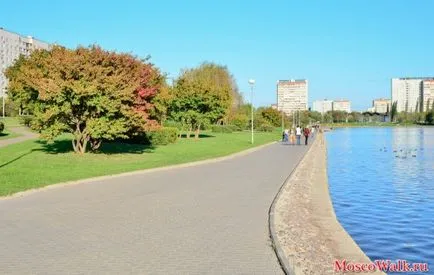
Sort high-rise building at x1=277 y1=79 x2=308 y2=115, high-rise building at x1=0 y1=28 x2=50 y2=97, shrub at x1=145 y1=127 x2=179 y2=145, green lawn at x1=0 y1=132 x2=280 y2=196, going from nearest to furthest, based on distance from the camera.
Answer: green lawn at x1=0 y1=132 x2=280 y2=196
shrub at x1=145 y1=127 x2=179 y2=145
high-rise building at x1=0 y1=28 x2=50 y2=97
high-rise building at x1=277 y1=79 x2=308 y2=115

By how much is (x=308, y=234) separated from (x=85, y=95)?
16.0 m

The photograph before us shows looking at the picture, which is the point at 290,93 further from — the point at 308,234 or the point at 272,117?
the point at 308,234

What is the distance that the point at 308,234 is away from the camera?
884 cm

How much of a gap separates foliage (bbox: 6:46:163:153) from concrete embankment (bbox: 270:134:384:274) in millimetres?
11250

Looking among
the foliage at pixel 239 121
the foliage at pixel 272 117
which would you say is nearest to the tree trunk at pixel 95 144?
the foliage at pixel 239 121

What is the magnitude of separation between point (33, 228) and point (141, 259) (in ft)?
9.93

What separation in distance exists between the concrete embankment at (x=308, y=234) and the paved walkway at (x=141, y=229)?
0.26m

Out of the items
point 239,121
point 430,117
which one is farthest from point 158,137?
point 430,117

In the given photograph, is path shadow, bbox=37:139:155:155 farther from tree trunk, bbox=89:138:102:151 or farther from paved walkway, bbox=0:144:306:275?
paved walkway, bbox=0:144:306:275

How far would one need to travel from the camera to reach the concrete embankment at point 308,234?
23.0 feet

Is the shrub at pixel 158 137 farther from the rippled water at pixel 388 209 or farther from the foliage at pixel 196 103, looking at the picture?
the rippled water at pixel 388 209

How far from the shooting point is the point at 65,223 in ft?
31.5

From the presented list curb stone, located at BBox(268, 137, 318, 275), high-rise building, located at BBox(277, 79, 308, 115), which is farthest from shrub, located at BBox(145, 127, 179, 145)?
high-rise building, located at BBox(277, 79, 308, 115)

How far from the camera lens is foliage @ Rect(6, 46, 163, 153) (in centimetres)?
2280
